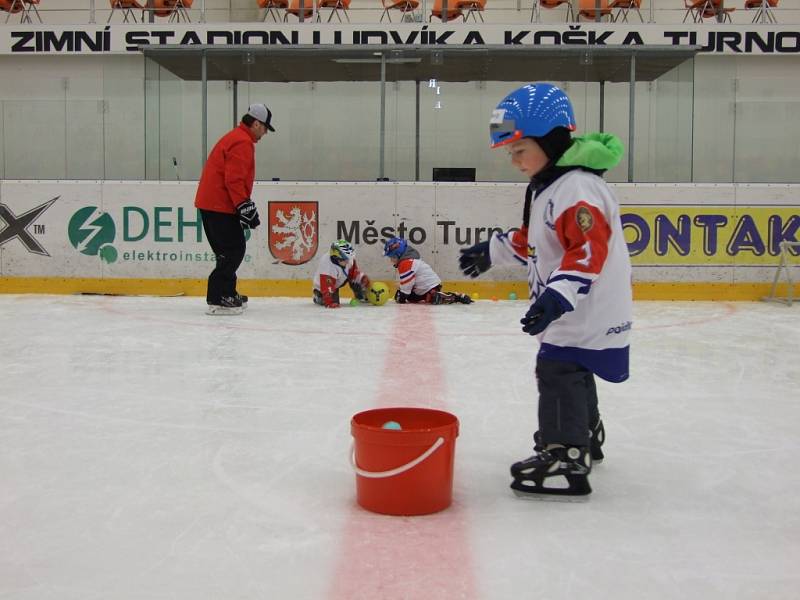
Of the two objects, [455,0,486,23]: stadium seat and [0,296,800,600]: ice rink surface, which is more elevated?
[455,0,486,23]: stadium seat

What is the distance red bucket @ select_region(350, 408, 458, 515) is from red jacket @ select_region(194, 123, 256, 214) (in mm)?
4419

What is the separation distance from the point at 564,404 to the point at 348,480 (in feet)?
1.99

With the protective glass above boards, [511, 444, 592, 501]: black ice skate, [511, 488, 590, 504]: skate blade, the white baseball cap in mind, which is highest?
the protective glass above boards

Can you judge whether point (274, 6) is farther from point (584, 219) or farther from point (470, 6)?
point (584, 219)

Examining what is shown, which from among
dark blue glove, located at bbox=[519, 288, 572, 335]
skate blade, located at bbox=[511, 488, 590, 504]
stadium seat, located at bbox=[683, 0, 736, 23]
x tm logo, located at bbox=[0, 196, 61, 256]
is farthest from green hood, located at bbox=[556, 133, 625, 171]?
stadium seat, located at bbox=[683, 0, 736, 23]

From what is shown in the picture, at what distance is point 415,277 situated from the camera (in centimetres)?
746

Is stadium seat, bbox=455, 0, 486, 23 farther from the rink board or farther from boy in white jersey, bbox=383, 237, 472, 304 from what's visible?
boy in white jersey, bbox=383, 237, 472, 304

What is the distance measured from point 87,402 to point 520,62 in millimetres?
6351

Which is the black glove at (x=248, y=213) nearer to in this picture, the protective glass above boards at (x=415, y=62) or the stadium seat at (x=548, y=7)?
the protective glass above boards at (x=415, y=62)

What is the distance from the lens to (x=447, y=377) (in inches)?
159

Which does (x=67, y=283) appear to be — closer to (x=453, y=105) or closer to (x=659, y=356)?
(x=453, y=105)

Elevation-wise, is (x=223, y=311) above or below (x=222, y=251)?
below

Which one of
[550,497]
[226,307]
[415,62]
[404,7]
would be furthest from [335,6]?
[550,497]

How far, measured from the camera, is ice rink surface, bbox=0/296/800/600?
5.71ft
